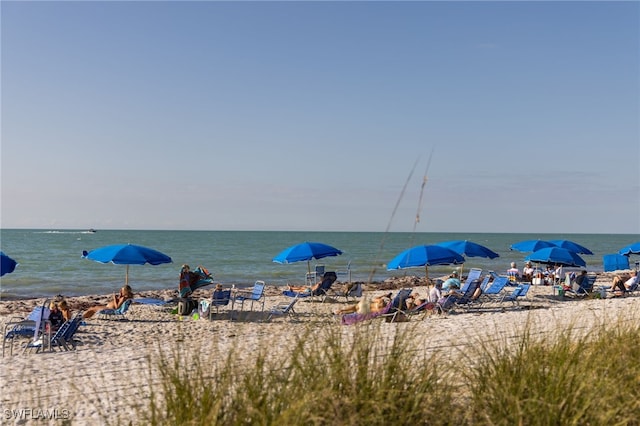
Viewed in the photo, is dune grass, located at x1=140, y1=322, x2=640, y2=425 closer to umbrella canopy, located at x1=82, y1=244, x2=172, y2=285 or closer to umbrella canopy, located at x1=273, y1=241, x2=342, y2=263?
umbrella canopy, located at x1=82, y1=244, x2=172, y2=285

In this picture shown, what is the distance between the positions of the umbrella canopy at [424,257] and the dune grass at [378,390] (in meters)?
7.52

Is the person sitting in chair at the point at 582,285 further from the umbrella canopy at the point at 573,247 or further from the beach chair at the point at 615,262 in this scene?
the beach chair at the point at 615,262

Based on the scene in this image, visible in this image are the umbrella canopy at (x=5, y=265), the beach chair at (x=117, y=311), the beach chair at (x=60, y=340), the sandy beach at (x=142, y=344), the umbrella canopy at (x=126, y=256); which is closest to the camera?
the sandy beach at (x=142, y=344)

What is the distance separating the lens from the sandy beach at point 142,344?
12.8 ft

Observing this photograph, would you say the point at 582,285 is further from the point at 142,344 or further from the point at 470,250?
the point at 142,344

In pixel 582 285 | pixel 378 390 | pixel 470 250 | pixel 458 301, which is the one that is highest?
pixel 470 250

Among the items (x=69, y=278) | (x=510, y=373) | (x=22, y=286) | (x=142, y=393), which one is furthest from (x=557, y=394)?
(x=69, y=278)

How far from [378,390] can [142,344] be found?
6.55 meters

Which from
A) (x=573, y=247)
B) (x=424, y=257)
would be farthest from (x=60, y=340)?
(x=573, y=247)

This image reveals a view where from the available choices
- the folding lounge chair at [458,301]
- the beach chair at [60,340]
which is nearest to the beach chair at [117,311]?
the beach chair at [60,340]

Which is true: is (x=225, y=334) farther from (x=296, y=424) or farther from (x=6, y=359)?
(x=296, y=424)

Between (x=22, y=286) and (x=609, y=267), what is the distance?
70.7 ft

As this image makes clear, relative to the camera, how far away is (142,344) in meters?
8.63

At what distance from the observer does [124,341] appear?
915 cm
